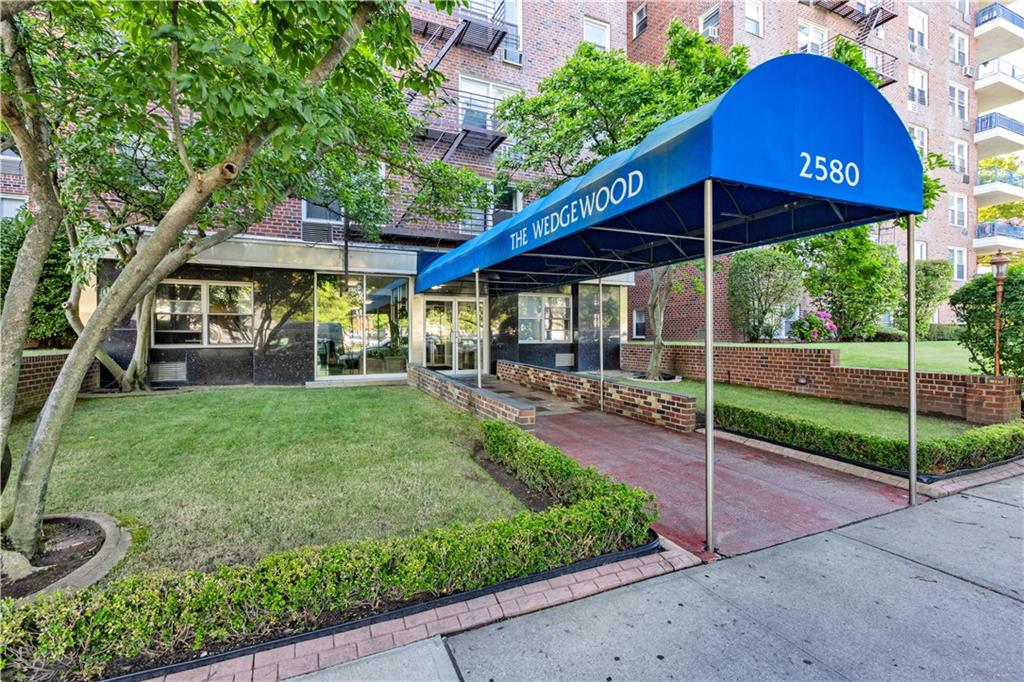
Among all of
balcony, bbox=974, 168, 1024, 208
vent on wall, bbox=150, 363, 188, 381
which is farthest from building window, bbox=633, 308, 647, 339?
balcony, bbox=974, 168, 1024, 208

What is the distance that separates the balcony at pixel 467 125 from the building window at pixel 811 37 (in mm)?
13560

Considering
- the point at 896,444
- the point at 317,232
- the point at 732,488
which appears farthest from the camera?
the point at 317,232

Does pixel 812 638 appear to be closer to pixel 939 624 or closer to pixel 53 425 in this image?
pixel 939 624

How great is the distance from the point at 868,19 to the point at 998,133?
12.2 meters

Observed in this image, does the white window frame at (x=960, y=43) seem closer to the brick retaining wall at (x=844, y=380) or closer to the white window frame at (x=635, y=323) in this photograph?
the white window frame at (x=635, y=323)

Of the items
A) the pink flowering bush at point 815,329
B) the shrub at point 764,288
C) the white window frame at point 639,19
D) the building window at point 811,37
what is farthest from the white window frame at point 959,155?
the shrub at point 764,288

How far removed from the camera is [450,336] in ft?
46.5

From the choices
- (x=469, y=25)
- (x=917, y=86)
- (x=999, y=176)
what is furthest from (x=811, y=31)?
(x=999, y=176)

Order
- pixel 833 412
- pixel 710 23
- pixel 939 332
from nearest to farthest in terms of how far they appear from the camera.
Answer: pixel 833 412 < pixel 710 23 < pixel 939 332

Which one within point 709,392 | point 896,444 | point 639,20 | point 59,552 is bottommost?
point 59,552

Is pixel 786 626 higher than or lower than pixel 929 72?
lower

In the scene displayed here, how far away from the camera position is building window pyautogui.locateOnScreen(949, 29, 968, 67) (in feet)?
78.8

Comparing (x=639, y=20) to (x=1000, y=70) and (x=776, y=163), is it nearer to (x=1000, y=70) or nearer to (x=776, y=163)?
(x=776, y=163)

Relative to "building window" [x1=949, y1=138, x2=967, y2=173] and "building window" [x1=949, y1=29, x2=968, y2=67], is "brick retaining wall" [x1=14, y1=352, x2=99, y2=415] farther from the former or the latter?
"building window" [x1=949, y1=29, x2=968, y2=67]
